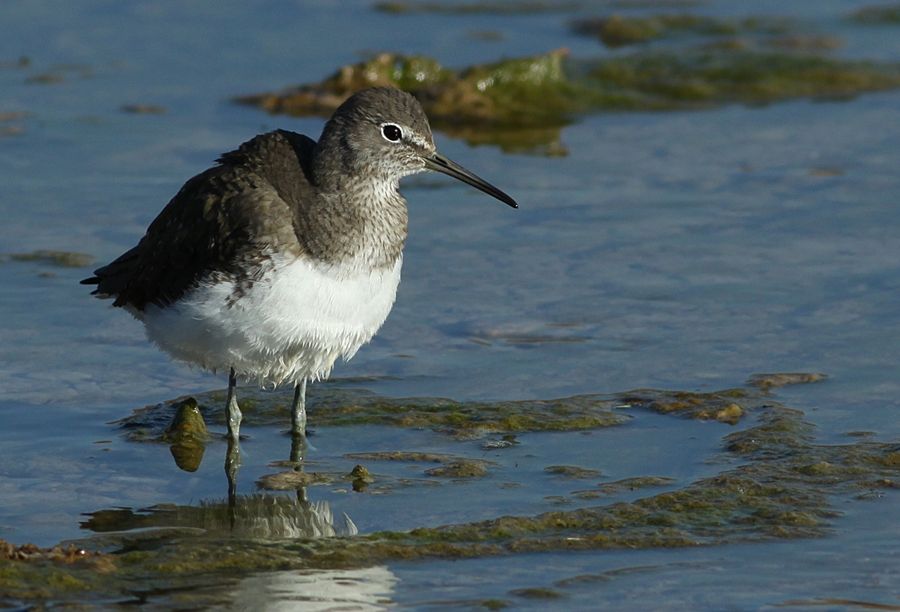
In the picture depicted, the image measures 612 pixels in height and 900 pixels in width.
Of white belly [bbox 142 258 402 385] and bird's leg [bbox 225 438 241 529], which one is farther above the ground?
Result: white belly [bbox 142 258 402 385]

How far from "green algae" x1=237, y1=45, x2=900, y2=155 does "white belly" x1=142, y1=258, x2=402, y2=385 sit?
19.6 feet

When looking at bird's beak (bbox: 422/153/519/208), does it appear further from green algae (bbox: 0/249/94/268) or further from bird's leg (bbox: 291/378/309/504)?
green algae (bbox: 0/249/94/268)

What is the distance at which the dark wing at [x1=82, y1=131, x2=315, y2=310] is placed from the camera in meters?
8.09

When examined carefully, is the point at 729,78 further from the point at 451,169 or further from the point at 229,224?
the point at 229,224

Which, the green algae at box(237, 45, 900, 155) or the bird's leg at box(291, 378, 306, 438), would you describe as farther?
the green algae at box(237, 45, 900, 155)

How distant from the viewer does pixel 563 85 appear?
15867 millimetres

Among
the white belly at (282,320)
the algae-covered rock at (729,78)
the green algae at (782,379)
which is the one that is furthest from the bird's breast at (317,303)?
the algae-covered rock at (729,78)

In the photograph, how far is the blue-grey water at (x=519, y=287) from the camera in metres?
7.40

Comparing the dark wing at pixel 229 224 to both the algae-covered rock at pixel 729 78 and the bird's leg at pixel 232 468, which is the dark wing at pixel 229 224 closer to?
the bird's leg at pixel 232 468

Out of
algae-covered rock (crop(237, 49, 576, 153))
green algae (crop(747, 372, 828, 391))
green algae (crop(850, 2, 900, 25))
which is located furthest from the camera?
green algae (crop(850, 2, 900, 25))

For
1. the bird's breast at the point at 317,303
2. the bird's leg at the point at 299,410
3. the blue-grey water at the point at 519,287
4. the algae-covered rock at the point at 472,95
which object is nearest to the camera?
the blue-grey water at the point at 519,287

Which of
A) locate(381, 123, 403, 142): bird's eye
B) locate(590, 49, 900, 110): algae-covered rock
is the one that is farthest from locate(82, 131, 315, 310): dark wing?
locate(590, 49, 900, 110): algae-covered rock

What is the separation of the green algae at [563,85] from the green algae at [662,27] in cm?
84

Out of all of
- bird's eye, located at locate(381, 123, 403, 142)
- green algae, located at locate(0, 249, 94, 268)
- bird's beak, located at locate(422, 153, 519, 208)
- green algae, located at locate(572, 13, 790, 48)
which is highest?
green algae, located at locate(572, 13, 790, 48)
